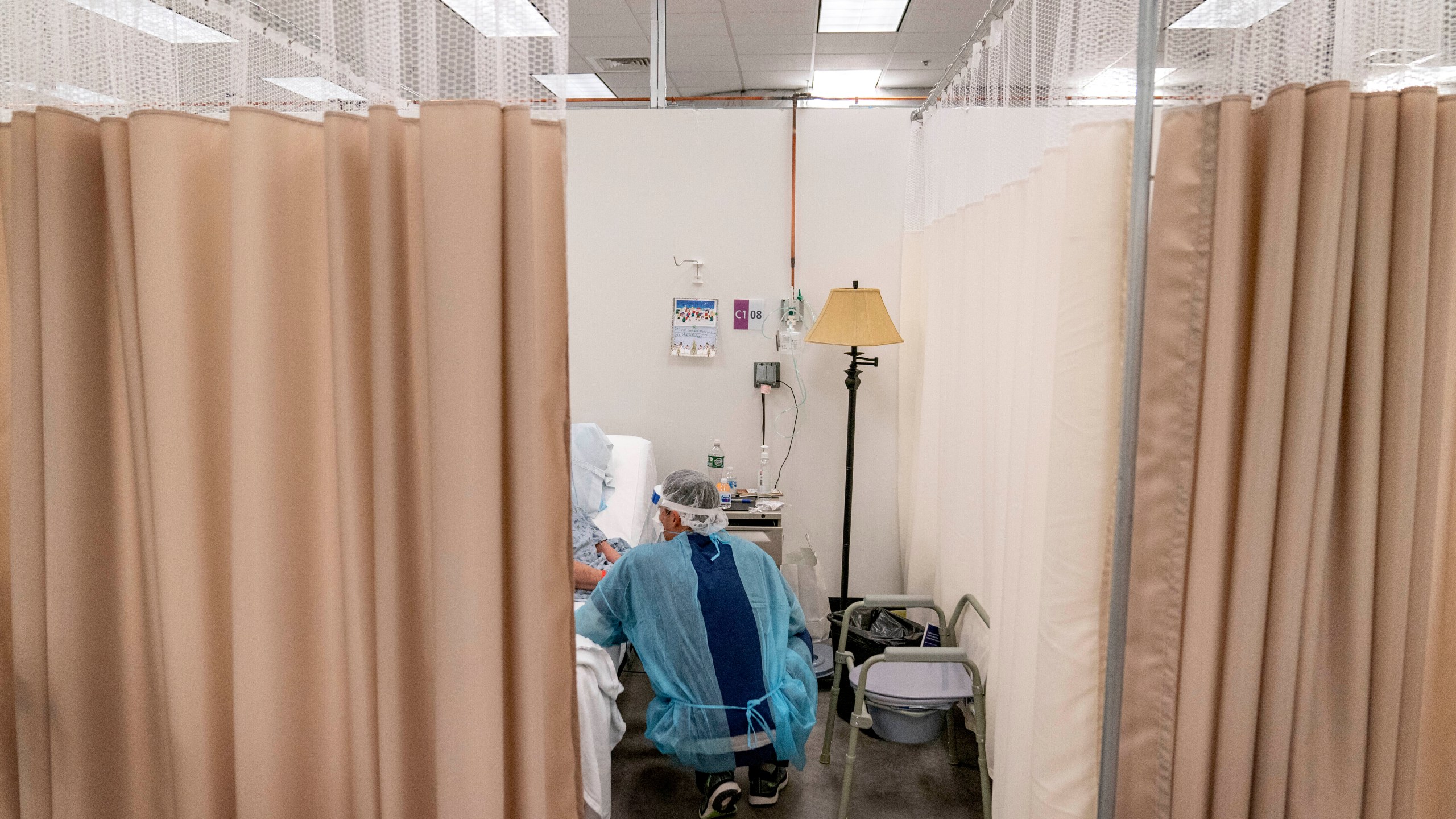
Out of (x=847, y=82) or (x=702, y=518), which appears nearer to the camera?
(x=702, y=518)


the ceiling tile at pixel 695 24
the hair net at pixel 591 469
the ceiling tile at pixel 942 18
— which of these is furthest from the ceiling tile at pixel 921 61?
the hair net at pixel 591 469

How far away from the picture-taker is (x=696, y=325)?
11.7 feet

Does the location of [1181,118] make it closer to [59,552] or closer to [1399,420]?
[1399,420]

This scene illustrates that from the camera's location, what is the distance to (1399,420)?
3.37 feet

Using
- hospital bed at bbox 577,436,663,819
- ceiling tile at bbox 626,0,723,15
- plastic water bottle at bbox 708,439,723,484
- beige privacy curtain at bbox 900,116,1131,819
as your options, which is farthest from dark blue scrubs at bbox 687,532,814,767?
ceiling tile at bbox 626,0,723,15

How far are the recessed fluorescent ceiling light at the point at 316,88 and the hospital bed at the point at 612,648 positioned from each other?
1121 millimetres

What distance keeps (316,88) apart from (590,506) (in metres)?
2.15

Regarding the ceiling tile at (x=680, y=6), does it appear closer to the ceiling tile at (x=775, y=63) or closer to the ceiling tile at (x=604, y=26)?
the ceiling tile at (x=604, y=26)

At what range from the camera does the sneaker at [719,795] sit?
6.89 feet

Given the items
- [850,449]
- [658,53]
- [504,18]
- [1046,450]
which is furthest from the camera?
[850,449]

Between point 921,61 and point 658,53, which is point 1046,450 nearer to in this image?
point 658,53

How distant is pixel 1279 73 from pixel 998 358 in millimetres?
1046

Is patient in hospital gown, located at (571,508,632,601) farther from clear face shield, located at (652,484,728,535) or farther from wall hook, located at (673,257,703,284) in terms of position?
wall hook, located at (673,257,703,284)

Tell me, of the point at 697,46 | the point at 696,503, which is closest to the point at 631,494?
the point at 696,503
